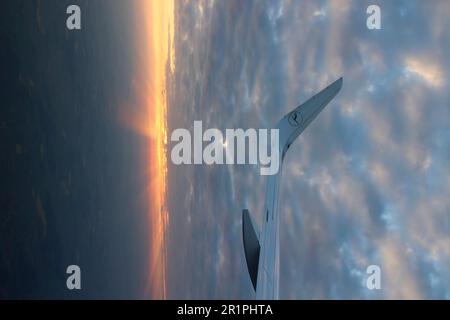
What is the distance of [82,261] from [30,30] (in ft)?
52.2

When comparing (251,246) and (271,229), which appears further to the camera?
(251,246)

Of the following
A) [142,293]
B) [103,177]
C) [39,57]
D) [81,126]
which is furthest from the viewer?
[142,293]

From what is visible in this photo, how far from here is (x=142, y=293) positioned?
157ft

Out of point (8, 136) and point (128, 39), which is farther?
point (128, 39)

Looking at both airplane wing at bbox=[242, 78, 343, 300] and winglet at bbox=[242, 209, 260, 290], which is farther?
winglet at bbox=[242, 209, 260, 290]

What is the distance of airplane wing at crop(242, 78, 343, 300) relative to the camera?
9.52 m

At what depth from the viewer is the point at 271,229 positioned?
9.90 m

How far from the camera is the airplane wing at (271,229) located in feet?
31.2

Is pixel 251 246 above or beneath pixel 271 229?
beneath

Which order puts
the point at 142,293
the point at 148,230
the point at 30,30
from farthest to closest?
the point at 148,230
the point at 142,293
the point at 30,30

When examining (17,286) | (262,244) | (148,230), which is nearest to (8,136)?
(17,286)

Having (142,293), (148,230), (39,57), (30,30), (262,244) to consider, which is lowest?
(142,293)

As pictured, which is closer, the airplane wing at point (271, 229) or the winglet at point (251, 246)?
the airplane wing at point (271, 229)

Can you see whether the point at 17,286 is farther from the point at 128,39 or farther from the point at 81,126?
the point at 128,39
